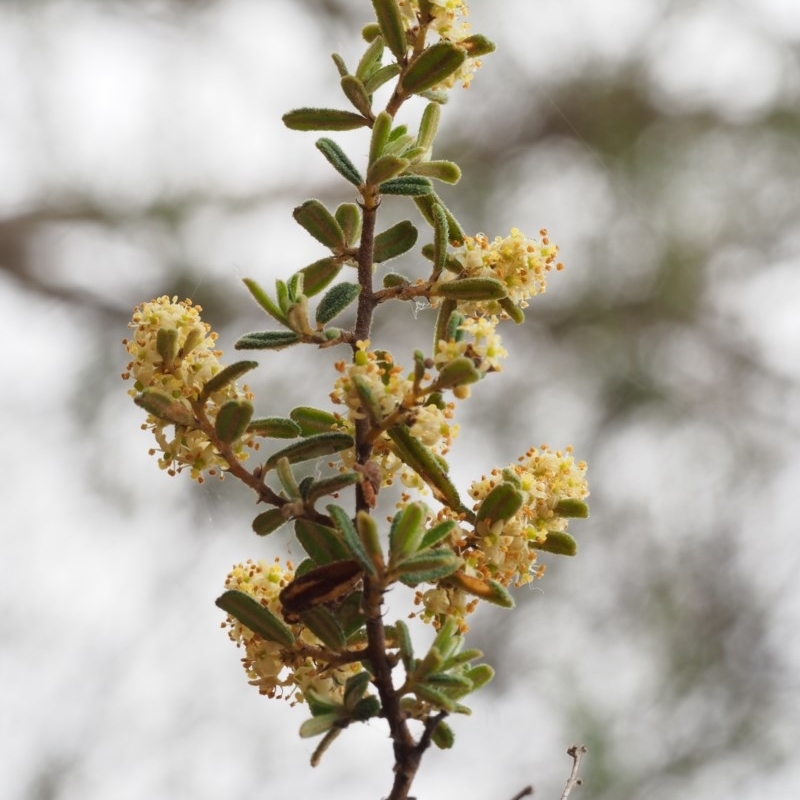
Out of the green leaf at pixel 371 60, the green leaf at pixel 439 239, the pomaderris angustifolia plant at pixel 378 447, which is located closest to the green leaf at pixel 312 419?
the pomaderris angustifolia plant at pixel 378 447

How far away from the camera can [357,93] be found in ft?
1.98

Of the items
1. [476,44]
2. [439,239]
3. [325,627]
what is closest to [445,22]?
[476,44]

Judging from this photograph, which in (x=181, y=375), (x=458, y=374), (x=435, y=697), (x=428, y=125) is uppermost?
(x=428, y=125)

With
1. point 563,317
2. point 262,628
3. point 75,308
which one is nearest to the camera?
point 262,628

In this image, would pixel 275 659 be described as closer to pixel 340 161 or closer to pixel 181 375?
pixel 181 375

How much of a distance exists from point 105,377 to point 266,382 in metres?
0.38

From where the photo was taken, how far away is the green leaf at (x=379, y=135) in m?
0.58

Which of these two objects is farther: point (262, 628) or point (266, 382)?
point (266, 382)

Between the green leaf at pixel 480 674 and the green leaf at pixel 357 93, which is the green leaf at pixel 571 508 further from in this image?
the green leaf at pixel 357 93

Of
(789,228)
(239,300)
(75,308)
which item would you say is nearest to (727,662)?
(789,228)

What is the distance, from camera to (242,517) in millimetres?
2383

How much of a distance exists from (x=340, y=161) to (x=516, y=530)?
239mm

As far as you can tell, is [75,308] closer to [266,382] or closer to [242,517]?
[266,382]

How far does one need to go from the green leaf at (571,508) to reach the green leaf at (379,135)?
22 cm
